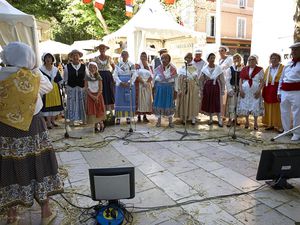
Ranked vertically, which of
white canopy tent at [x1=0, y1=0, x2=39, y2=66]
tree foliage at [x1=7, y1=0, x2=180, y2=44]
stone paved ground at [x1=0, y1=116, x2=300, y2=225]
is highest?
tree foliage at [x1=7, y1=0, x2=180, y2=44]

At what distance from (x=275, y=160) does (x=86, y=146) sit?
9.29 feet

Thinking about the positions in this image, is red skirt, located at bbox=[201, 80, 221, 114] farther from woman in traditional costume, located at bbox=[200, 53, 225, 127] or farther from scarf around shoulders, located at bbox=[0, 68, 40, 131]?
scarf around shoulders, located at bbox=[0, 68, 40, 131]

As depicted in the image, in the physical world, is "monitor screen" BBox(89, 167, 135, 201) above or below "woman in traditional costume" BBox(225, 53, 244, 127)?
below

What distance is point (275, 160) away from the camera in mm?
3031

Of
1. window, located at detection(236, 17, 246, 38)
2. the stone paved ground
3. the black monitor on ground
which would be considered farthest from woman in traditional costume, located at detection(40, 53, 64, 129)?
window, located at detection(236, 17, 246, 38)

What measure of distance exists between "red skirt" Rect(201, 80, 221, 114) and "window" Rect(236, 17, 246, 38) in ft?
68.2

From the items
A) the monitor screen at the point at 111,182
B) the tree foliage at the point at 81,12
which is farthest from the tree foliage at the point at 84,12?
the monitor screen at the point at 111,182

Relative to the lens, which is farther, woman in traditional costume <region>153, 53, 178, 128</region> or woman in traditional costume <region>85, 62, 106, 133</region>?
woman in traditional costume <region>153, 53, 178, 128</region>

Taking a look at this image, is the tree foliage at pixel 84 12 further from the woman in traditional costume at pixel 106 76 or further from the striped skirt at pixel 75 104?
the striped skirt at pixel 75 104

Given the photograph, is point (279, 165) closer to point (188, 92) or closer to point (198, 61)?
point (188, 92)

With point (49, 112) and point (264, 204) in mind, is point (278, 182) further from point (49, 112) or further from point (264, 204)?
point (49, 112)

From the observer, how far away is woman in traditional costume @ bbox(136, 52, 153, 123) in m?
6.29

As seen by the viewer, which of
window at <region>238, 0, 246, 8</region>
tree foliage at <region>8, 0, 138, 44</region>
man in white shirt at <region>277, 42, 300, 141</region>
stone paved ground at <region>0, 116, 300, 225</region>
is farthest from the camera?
window at <region>238, 0, 246, 8</region>

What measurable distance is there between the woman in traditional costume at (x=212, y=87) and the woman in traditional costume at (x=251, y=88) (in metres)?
0.44
